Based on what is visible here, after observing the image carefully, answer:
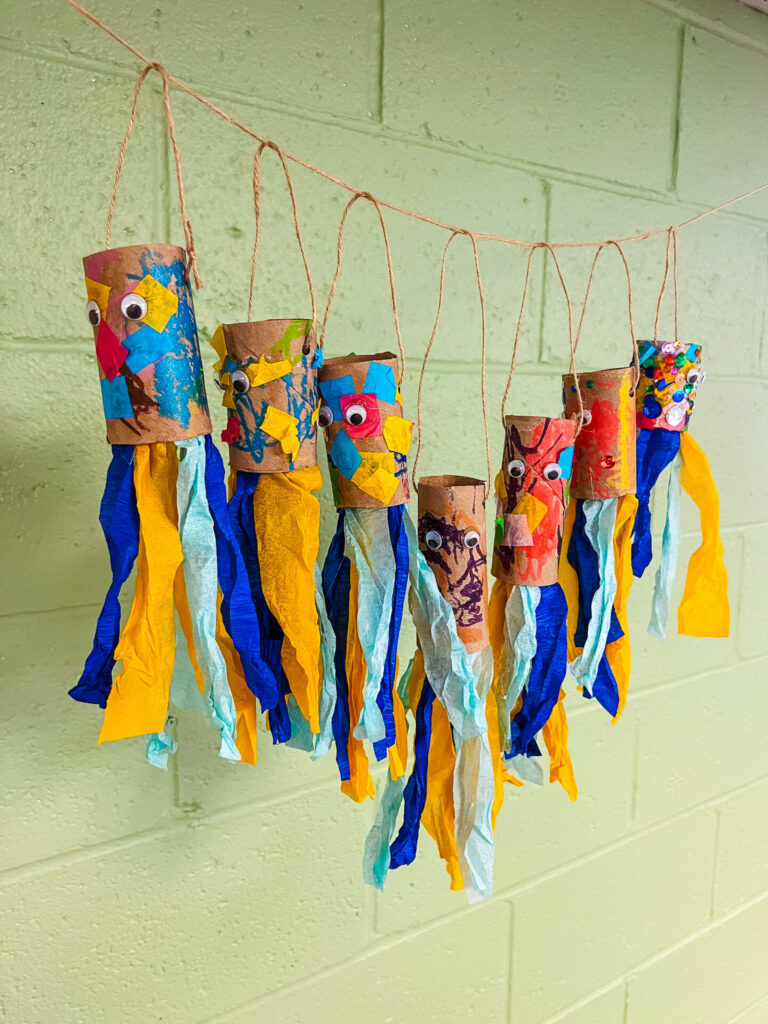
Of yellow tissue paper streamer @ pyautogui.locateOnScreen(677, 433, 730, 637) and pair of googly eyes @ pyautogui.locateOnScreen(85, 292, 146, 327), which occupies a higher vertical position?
pair of googly eyes @ pyautogui.locateOnScreen(85, 292, 146, 327)

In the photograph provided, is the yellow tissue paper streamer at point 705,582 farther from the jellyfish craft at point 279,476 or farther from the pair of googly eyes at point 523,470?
the jellyfish craft at point 279,476

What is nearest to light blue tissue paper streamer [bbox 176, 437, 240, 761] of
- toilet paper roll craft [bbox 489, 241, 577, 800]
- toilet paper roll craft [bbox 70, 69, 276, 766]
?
toilet paper roll craft [bbox 70, 69, 276, 766]

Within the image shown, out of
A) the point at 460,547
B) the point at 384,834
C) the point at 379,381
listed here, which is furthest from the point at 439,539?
the point at 384,834

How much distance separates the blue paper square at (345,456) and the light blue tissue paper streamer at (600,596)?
0.22 m

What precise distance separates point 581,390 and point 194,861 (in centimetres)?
54

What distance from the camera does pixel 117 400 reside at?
438 millimetres

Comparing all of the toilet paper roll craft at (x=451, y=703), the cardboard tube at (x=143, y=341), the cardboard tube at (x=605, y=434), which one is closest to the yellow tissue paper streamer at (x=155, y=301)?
the cardboard tube at (x=143, y=341)

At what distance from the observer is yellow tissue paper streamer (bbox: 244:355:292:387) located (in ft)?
1.50

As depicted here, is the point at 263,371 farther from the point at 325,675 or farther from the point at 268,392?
the point at 325,675

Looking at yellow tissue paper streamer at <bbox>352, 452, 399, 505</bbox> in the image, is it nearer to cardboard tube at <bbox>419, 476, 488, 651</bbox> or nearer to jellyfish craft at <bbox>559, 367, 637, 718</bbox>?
cardboard tube at <bbox>419, 476, 488, 651</bbox>

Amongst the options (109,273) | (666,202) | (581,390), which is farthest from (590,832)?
(109,273)

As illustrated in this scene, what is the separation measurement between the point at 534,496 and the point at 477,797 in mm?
211

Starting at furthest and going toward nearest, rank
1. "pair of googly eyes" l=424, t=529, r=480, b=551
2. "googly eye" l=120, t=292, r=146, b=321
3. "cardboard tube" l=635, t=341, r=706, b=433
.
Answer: "cardboard tube" l=635, t=341, r=706, b=433 < "pair of googly eyes" l=424, t=529, r=480, b=551 < "googly eye" l=120, t=292, r=146, b=321

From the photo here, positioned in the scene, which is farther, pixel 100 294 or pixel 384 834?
pixel 384 834
